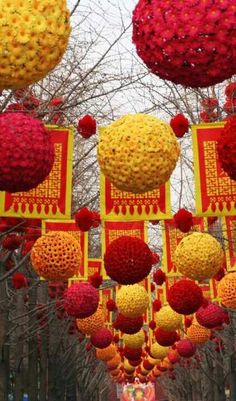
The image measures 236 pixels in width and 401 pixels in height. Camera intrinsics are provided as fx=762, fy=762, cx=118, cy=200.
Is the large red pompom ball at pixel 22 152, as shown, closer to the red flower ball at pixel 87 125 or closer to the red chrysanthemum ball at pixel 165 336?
the red flower ball at pixel 87 125

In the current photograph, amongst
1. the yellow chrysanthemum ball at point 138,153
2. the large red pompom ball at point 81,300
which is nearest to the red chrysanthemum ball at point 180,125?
the yellow chrysanthemum ball at point 138,153

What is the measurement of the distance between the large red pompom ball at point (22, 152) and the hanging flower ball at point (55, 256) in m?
5.01

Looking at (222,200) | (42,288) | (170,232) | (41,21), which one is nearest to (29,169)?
(41,21)

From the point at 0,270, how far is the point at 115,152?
24.3ft

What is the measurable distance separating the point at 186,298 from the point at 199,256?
1.69 meters

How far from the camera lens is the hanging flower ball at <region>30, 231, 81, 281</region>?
9852mm

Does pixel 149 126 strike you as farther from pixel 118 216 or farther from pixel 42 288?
pixel 42 288

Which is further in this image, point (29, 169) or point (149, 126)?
point (149, 126)

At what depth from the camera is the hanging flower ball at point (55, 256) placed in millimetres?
9852

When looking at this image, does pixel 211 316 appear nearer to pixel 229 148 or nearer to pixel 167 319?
pixel 167 319

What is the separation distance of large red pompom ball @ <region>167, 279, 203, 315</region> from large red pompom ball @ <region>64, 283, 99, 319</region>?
1.28 metres

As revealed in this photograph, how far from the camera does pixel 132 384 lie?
170 ft

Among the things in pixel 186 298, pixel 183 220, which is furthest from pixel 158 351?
pixel 183 220

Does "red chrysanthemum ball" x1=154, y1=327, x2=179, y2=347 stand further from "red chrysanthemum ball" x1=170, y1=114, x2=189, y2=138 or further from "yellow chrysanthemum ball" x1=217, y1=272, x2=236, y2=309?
"red chrysanthemum ball" x1=170, y1=114, x2=189, y2=138
